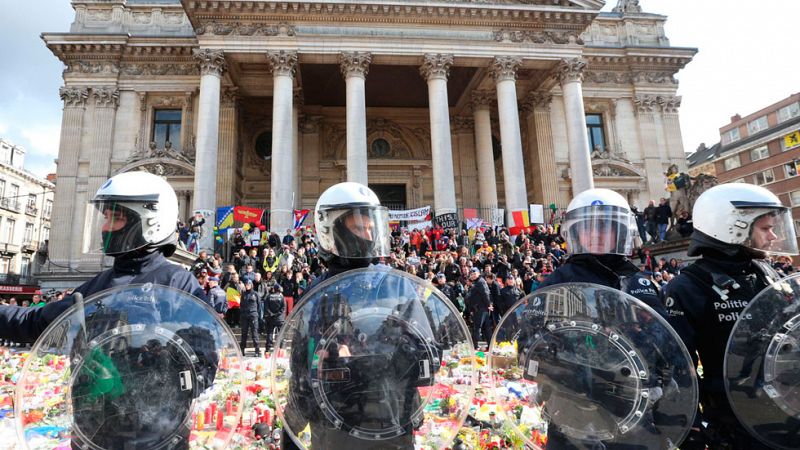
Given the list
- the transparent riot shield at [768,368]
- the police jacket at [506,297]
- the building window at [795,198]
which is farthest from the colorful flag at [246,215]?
the building window at [795,198]

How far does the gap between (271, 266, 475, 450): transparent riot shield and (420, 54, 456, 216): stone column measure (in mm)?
16732

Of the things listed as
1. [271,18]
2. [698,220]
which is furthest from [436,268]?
[271,18]

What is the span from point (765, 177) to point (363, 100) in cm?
4291

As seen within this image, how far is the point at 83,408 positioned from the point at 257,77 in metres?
23.1

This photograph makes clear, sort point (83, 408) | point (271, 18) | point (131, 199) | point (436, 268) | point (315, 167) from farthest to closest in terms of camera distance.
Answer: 1. point (315, 167)
2. point (271, 18)
3. point (436, 268)
4. point (131, 199)
5. point (83, 408)

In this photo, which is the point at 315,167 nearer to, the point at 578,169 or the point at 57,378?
the point at 578,169

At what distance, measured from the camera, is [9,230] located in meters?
40.4

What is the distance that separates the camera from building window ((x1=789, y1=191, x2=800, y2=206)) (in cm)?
4009

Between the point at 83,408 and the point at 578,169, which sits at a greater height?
the point at 578,169

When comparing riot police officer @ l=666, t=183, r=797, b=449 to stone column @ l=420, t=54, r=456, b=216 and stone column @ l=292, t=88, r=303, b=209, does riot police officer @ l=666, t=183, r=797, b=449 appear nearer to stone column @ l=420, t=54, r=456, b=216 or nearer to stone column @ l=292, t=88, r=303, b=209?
stone column @ l=420, t=54, r=456, b=216

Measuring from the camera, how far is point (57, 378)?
1.89 meters

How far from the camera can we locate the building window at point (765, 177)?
42394mm

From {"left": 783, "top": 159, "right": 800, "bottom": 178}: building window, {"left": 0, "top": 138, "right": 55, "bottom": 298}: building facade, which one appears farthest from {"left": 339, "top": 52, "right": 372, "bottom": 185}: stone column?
{"left": 783, "top": 159, "right": 800, "bottom": 178}: building window

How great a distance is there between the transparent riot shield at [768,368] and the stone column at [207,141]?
58.3 ft
